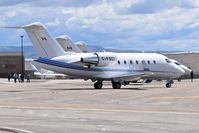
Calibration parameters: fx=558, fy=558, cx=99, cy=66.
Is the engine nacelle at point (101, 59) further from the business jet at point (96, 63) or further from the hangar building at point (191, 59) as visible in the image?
the hangar building at point (191, 59)

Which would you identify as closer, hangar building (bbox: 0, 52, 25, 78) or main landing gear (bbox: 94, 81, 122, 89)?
main landing gear (bbox: 94, 81, 122, 89)

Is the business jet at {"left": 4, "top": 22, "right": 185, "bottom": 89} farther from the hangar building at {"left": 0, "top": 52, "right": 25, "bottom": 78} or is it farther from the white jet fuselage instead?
the hangar building at {"left": 0, "top": 52, "right": 25, "bottom": 78}

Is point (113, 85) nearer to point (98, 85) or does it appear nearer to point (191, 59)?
point (98, 85)

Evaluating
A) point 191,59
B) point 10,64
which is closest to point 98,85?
point 191,59

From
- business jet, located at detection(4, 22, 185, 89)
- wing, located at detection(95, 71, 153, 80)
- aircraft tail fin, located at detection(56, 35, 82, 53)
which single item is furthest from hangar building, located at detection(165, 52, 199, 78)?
wing, located at detection(95, 71, 153, 80)

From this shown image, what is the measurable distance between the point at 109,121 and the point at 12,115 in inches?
176

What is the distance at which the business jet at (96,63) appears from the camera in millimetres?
44938

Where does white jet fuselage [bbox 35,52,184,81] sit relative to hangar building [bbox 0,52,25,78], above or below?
below

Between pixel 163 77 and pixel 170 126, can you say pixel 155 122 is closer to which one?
pixel 170 126

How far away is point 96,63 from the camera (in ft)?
151

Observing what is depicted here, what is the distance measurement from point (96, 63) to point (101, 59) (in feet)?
2.40

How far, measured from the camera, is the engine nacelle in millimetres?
45534

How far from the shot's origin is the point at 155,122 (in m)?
17.9

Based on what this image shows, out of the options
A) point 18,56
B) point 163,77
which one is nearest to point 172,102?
point 163,77
